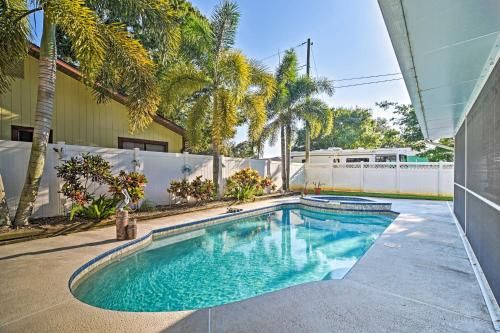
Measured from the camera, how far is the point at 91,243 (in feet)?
20.1

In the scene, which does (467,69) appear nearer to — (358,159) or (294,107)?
(294,107)

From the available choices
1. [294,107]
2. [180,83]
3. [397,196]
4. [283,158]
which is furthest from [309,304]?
[397,196]

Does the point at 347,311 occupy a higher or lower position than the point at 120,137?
lower

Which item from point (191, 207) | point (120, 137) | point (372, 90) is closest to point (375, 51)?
point (372, 90)

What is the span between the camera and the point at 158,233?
7746 mm

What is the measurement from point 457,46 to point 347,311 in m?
3.18

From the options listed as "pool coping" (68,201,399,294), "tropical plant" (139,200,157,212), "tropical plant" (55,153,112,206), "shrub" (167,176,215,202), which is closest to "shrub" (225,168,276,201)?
"pool coping" (68,201,399,294)

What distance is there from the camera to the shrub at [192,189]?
10.9 metres

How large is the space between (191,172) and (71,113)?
4.96m

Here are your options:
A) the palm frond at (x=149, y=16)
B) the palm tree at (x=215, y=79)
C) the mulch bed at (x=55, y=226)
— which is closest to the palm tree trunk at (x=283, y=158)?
the palm tree at (x=215, y=79)

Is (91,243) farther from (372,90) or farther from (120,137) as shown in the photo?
(372,90)

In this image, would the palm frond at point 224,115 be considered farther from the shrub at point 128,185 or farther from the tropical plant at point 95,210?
the tropical plant at point 95,210

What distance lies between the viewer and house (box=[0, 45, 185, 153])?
9164 mm

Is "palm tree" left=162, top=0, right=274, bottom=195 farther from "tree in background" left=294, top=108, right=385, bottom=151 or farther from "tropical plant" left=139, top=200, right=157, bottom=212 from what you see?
"tree in background" left=294, top=108, right=385, bottom=151
